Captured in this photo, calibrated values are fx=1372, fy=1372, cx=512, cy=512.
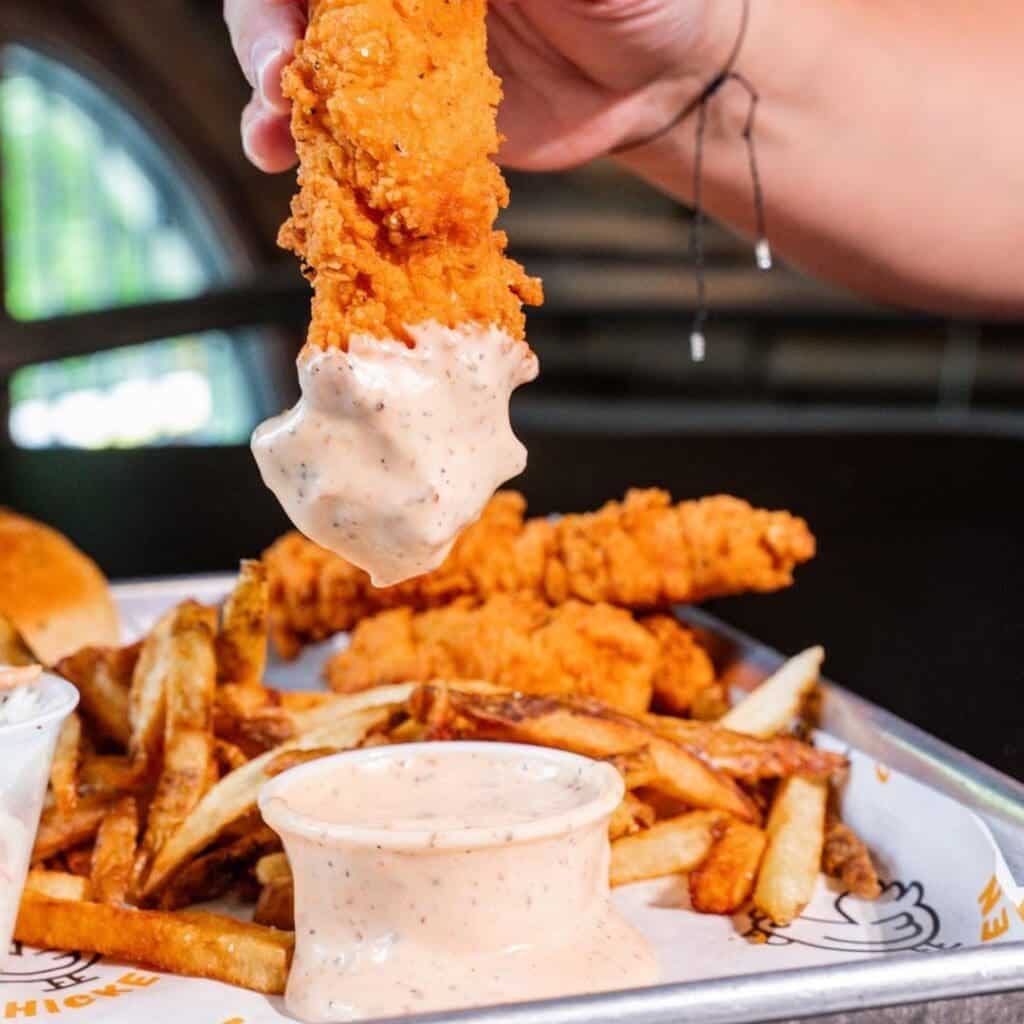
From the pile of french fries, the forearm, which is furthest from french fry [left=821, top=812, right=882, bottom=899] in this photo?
the forearm

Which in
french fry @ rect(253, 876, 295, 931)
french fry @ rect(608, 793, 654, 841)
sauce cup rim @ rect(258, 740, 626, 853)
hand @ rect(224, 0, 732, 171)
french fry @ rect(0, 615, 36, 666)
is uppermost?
hand @ rect(224, 0, 732, 171)

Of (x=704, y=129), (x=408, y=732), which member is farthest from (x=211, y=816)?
(x=704, y=129)

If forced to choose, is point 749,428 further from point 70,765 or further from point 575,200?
point 575,200

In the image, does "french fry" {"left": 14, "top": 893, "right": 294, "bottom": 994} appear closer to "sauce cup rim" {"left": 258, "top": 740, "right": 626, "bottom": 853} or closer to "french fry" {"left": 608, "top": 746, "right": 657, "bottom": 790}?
"sauce cup rim" {"left": 258, "top": 740, "right": 626, "bottom": 853}

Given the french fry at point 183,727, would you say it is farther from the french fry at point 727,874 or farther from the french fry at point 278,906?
the french fry at point 727,874

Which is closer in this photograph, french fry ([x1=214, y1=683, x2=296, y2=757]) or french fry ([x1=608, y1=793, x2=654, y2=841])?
french fry ([x1=608, y1=793, x2=654, y2=841])
